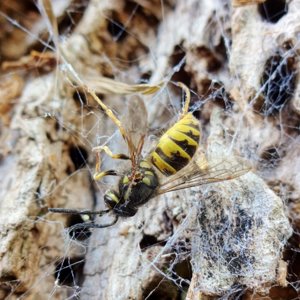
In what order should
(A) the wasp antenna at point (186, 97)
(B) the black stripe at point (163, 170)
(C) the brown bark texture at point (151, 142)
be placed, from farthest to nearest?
(A) the wasp antenna at point (186, 97)
(B) the black stripe at point (163, 170)
(C) the brown bark texture at point (151, 142)

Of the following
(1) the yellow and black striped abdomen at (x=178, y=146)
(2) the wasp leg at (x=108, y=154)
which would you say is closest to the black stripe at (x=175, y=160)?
(1) the yellow and black striped abdomen at (x=178, y=146)

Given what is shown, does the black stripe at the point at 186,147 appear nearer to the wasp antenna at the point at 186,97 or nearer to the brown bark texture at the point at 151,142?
the brown bark texture at the point at 151,142

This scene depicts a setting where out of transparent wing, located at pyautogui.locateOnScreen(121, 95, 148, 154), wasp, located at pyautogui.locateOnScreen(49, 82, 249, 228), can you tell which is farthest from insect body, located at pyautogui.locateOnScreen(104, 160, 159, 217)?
transparent wing, located at pyautogui.locateOnScreen(121, 95, 148, 154)

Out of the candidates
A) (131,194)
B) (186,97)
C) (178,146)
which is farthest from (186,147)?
(186,97)

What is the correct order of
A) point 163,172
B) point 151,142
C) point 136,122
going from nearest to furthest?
point 136,122, point 163,172, point 151,142

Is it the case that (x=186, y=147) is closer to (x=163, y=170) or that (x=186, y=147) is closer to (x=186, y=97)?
(x=163, y=170)

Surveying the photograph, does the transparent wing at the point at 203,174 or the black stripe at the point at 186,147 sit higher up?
the black stripe at the point at 186,147

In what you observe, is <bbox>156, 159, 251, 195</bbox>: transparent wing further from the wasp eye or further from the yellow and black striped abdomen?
the wasp eye
